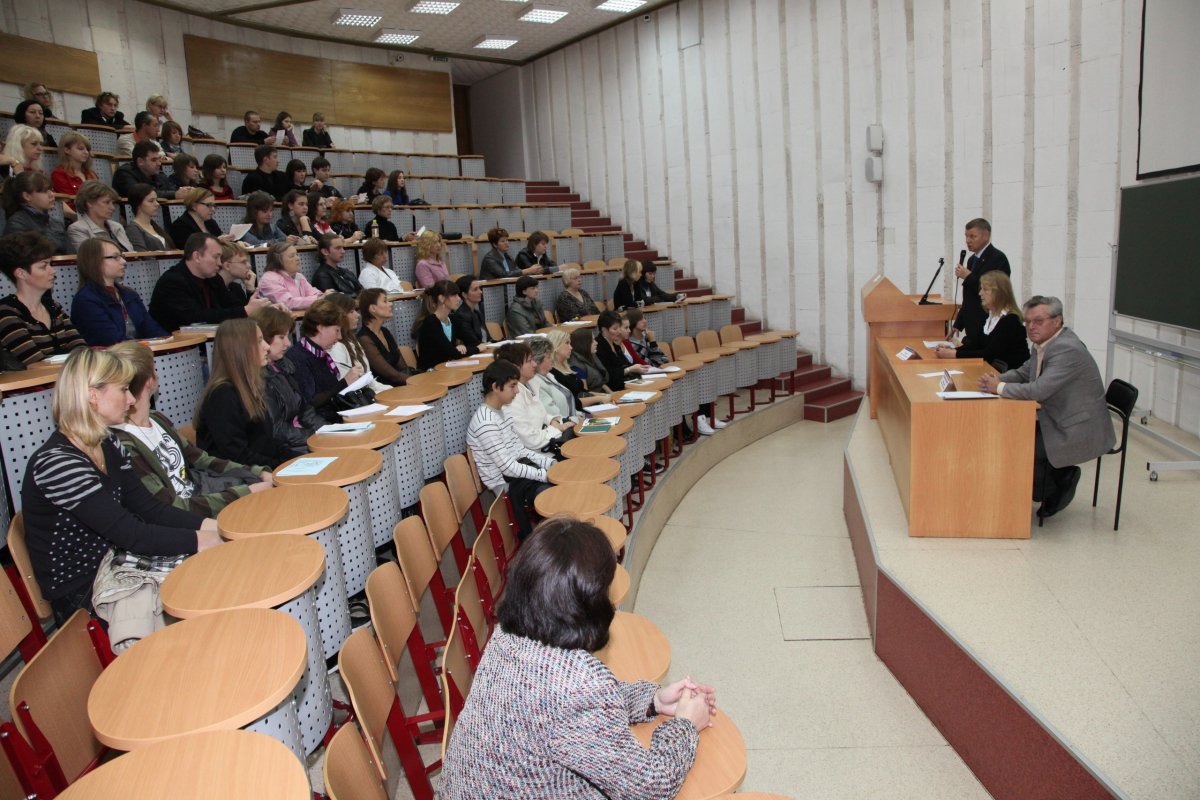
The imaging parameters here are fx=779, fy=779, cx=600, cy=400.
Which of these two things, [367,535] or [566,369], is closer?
[367,535]

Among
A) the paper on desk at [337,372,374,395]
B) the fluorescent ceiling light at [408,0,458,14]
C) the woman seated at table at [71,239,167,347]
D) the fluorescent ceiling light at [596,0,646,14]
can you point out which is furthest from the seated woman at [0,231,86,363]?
the fluorescent ceiling light at [596,0,646,14]

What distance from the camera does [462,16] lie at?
32.3 feet

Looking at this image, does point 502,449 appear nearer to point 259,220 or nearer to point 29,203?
point 29,203

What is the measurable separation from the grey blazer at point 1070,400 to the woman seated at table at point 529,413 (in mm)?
2214

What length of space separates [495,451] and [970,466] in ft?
7.05

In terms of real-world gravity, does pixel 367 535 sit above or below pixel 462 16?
below

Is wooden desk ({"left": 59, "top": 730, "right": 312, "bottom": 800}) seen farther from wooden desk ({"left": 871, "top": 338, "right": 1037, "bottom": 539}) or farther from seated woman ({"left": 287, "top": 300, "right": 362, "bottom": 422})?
wooden desk ({"left": 871, "top": 338, "right": 1037, "bottom": 539})

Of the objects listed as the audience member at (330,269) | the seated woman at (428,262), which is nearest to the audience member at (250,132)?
the seated woman at (428,262)

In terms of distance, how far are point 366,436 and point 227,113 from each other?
8520mm

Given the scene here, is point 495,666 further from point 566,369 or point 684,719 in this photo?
point 566,369

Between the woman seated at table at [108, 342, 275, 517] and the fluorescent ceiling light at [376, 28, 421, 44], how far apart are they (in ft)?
30.4

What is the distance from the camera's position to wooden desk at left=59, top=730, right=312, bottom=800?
1249mm

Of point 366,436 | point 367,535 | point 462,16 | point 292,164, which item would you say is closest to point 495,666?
point 367,535

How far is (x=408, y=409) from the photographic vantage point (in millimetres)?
3707
